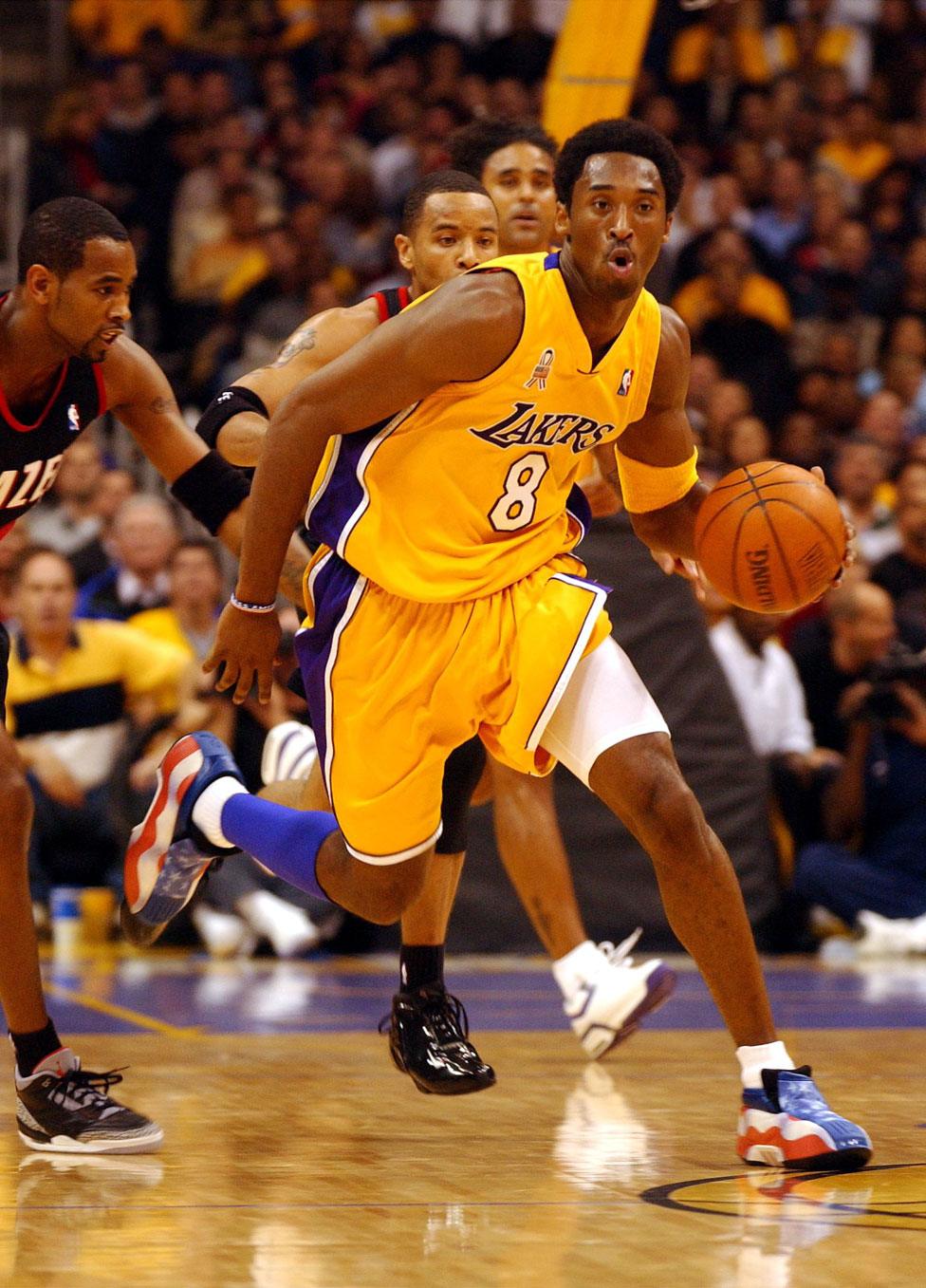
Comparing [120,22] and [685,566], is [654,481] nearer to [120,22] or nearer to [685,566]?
[685,566]

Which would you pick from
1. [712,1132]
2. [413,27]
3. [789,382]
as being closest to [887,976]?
[712,1132]

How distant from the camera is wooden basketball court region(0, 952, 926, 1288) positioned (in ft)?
9.68

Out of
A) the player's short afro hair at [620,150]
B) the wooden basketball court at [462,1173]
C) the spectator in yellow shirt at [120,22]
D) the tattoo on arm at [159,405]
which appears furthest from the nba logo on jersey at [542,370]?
the spectator in yellow shirt at [120,22]

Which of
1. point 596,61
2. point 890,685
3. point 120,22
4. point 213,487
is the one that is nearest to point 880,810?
point 890,685

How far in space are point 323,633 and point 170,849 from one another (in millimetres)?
877

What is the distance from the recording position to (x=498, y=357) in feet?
12.4

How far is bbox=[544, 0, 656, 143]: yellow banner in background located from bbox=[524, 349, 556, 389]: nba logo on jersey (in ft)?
12.7

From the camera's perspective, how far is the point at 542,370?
12.5ft

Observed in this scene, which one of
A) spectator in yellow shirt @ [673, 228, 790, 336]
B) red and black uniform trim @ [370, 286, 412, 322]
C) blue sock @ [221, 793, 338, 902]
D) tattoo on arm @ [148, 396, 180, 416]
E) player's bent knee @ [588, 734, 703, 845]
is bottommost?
spectator in yellow shirt @ [673, 228, 790, 336]

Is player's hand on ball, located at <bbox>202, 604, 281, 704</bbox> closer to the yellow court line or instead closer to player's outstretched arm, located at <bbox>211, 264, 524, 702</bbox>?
player's outstretched arm, located at <bbox>211, 264, 524, 702</bbox>

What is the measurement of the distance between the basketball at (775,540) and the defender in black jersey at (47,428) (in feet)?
4.27

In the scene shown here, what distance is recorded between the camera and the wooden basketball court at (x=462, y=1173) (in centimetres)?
295

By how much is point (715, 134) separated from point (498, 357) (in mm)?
10419

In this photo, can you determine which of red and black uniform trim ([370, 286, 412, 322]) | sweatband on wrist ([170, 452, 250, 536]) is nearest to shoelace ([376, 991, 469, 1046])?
sweatband on wrist ([170, 452, 250, 536])
